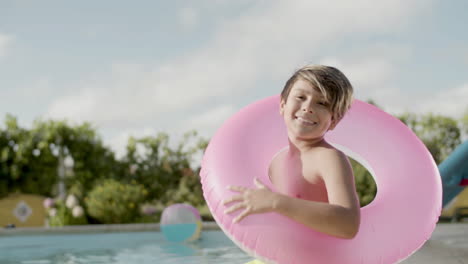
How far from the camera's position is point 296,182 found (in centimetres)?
234

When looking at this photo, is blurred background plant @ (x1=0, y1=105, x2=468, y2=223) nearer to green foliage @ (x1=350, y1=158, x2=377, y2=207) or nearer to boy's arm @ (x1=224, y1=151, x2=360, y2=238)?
green foliage @ (x1=350, y1=158, x2=377, y2=207)

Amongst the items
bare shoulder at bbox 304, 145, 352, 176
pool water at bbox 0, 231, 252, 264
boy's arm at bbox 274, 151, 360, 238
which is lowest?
pool water at bbox 0, 231, 252, 264

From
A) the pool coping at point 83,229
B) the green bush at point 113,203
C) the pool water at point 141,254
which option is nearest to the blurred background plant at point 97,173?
the green bush at point 113,203

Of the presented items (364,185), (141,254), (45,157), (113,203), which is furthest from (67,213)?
(364,185)

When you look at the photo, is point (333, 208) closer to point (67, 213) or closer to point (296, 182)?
point (296, 182)

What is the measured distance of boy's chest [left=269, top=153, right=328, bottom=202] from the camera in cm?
230

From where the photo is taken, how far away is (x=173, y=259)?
6547 mm

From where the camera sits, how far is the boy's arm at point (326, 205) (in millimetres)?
2102

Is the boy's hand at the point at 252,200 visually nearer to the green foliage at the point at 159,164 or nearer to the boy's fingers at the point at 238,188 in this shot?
the boy's fingers at the point at 238,188

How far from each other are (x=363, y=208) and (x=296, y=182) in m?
0.33

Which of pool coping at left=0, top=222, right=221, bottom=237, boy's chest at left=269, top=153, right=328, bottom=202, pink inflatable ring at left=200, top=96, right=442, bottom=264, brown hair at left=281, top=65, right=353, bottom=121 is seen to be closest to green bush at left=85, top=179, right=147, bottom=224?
pool coping at left=0, top=222, right=221, bottom=237

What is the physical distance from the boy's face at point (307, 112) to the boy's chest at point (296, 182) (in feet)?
0.52

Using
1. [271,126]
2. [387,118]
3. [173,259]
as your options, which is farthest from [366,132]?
[173,259]

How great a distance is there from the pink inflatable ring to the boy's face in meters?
0.26
